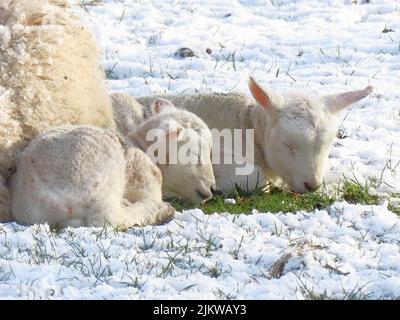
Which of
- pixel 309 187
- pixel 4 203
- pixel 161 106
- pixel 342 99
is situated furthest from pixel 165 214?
pixel 342 99

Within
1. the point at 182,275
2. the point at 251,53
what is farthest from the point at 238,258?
the point at 251,53

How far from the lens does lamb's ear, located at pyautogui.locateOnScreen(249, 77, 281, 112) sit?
929 centimetres

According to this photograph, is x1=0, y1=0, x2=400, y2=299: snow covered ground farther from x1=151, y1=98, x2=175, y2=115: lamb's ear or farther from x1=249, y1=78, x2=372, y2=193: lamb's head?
x1=151, y1=98, x2=175, y2=115: lamb's ear

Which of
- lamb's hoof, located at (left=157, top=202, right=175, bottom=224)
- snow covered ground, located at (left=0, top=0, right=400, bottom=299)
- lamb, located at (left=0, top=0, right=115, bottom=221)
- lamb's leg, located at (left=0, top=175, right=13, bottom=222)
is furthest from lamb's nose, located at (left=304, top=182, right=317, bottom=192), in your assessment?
lamb's leg, located at (left=0, top=175, right=13, bottom=222)

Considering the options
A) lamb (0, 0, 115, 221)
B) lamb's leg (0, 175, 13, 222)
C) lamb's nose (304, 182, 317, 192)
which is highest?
lamb (0, 0, 115, 221)

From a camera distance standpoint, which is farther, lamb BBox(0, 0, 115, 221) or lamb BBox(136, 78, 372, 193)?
lamb BBox(136, 78, 372, 193)

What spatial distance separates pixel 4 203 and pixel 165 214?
1.12 meters

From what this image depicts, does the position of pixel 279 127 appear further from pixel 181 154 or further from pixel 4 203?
pixel 4 203

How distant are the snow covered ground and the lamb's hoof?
0.06 m

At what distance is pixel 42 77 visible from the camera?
8375mm

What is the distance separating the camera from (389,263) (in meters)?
6.66

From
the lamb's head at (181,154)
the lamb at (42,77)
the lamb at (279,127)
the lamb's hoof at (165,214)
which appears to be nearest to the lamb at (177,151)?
the lamb's head at (181,154)
